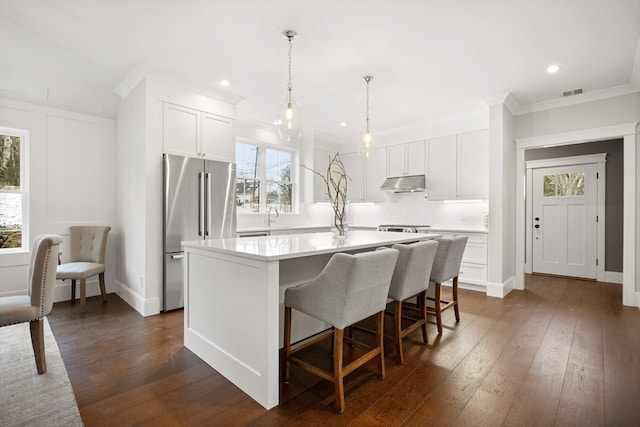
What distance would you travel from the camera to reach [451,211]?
5.33 meters

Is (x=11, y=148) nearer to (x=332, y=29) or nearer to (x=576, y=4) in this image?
(x=332, y=29)

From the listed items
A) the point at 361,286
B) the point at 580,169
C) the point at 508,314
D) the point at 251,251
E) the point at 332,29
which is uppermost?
the point at 332,29

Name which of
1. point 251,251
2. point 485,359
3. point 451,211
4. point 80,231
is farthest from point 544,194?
point 80,231

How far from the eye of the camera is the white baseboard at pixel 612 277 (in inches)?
201

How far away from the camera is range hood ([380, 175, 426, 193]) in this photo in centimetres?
524

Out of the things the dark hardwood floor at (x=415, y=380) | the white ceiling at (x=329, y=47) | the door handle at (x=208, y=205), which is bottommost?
the dark hardwood floor at (x=415, y=380)

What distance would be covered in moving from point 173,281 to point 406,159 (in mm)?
4170

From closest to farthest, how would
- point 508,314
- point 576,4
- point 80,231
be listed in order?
point 576,4 → point 508,314 → point 80,231

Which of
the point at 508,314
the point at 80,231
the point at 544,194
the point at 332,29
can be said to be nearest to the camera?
the point at 332,29

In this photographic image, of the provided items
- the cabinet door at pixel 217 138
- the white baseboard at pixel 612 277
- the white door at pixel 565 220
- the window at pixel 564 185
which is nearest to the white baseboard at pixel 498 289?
the white door at pixel 565 220

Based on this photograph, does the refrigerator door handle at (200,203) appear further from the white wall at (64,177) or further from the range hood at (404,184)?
the range hood at (404,184)

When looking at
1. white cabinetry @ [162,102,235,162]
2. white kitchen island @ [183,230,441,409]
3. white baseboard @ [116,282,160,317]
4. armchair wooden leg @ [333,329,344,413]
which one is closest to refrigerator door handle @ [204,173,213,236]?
white cabinetry @ [162,102,235,162]

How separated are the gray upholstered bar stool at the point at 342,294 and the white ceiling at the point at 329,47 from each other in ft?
6.22

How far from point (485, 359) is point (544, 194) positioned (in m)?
4.71
